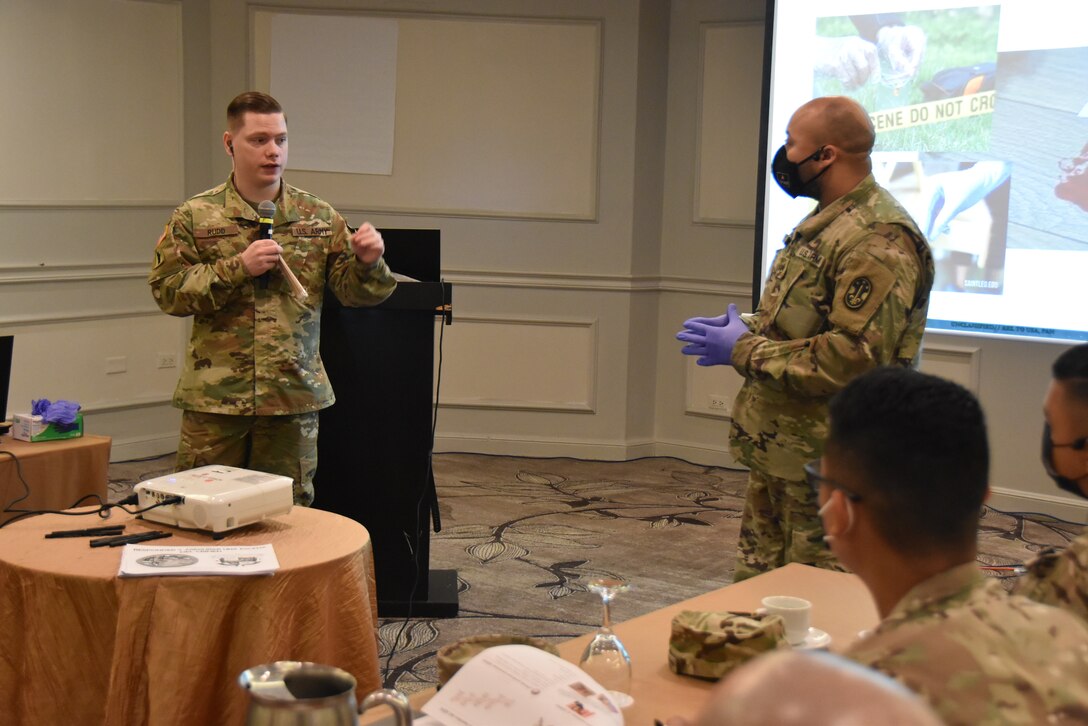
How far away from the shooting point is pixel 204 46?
20.6ft

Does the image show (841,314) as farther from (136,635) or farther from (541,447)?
(541,447)

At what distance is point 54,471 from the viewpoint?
332cm

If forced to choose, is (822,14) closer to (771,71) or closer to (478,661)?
(771,71)

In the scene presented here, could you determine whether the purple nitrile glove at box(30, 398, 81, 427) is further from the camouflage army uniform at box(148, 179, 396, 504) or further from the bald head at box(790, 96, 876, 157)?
the bald head at box(790, 96, 876, 157)

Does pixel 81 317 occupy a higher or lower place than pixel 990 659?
lower

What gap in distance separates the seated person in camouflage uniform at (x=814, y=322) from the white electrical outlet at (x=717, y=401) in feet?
11.2

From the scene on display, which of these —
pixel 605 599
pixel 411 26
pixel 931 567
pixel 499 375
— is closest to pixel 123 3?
pixel 411 26

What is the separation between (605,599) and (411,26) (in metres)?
5.11

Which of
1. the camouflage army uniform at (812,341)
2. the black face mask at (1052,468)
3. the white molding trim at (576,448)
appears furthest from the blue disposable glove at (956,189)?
the black face mask at (1052,468)

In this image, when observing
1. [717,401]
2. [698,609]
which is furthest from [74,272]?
[698,609]

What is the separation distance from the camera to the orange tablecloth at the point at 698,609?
1.69 metres

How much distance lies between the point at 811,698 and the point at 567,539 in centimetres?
427

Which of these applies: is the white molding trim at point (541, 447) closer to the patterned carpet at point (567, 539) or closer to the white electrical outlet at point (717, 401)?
the patterned carpet at point (567, 539)

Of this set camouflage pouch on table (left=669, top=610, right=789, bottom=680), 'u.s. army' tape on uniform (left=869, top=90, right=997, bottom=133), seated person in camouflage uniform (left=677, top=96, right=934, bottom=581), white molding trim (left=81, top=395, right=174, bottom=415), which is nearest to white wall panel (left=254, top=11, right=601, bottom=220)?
white molding trim (left=81, top=395, right=174, bottom=415)
